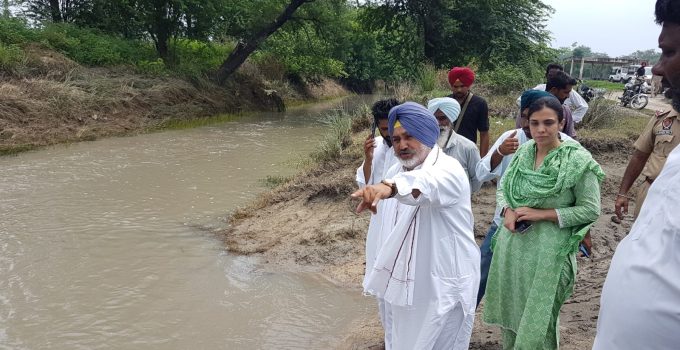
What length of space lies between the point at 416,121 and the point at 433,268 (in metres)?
0.69

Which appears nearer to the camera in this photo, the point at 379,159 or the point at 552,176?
the point at 552,176

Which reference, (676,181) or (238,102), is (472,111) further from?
(238,102)

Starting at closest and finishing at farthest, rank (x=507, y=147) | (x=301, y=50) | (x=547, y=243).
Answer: (x=547, y=243), (x=507, y=147), (x=301, y=50)

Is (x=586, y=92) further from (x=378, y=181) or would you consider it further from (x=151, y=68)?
(x=151, y=68)

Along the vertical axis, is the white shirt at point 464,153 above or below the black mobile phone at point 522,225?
above

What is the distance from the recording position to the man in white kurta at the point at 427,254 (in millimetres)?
2451

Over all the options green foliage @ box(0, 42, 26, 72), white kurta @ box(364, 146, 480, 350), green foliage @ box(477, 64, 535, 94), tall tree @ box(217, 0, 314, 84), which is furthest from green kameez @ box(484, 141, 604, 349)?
tall tree @ box(217, 0, 314, 84)

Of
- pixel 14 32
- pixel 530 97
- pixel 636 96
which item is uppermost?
pixel 14 32

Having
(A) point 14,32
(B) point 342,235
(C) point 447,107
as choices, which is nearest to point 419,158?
(C) point 447,107

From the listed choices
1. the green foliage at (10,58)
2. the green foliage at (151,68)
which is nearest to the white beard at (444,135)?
the green foliage at (10,58)

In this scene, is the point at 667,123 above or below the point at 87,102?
above

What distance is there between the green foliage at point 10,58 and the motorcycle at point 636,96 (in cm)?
1657

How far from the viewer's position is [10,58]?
12.4 meters

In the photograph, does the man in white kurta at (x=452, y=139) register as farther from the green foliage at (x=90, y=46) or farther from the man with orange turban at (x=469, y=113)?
the green foliage at (x=90, y=46)
